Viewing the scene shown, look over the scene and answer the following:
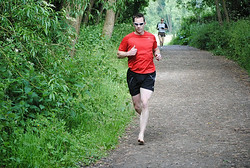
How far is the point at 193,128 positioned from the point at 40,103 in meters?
3.23

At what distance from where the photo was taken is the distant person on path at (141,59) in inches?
261

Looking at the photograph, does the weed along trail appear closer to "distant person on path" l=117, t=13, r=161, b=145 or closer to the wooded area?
the wooded area

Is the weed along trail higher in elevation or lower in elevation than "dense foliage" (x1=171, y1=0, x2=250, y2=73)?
lower

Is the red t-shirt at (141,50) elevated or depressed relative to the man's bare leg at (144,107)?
elevated

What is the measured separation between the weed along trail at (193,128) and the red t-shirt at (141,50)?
54.1 inches

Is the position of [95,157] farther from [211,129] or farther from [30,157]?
Result: [211,129]

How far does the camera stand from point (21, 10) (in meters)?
5.45

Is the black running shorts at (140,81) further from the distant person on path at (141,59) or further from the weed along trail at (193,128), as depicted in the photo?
the weed along trail at (193,128)

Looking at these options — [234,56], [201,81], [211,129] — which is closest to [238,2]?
[234,56]

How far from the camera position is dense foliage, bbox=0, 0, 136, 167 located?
17.4 feet

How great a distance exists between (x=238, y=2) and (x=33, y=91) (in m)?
27.9

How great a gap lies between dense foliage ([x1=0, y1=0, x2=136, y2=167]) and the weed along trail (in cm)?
52

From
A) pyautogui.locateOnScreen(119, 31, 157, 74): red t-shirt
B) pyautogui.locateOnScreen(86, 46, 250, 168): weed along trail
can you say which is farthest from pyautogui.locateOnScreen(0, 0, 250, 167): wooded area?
pyautogui.locateOnScreen(119, 31, 157, 74): red t-shirt

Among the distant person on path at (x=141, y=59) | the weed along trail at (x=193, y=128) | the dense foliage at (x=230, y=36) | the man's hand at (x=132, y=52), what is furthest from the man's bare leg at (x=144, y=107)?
the dense foliage at (x=230, y=36)
